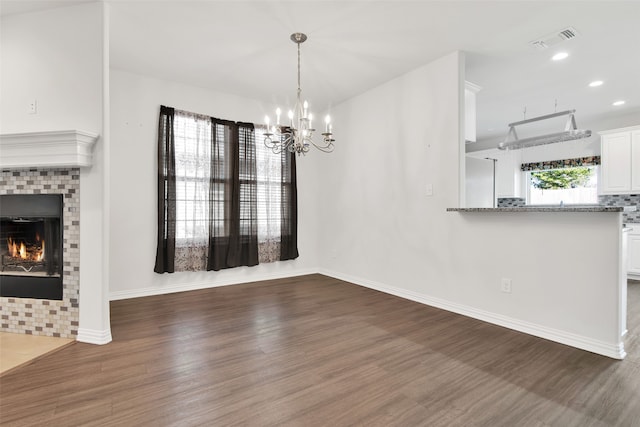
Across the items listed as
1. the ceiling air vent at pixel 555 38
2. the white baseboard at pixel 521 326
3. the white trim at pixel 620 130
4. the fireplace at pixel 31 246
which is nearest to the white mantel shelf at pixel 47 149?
the fireplace at pixel 31 246

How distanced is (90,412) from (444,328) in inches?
100

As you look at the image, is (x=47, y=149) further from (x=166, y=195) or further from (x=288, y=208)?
(x=288, y=208)

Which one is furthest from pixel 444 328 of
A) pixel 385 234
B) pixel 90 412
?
pixel 90 412

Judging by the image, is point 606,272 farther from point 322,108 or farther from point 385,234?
point 322,108

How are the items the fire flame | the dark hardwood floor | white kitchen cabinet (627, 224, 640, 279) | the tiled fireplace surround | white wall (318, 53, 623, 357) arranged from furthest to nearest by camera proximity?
white kitchen cabinet (627, 224, 640, 279)
the fire flame
the tiled fireplace surround
white wall (318, 53, 623, 357)
the dark hardwood floor

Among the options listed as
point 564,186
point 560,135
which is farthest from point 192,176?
point 564,186

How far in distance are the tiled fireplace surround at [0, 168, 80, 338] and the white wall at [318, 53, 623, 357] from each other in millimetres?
3162

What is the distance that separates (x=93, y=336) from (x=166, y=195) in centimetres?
181

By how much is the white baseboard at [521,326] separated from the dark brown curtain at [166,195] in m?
2.67

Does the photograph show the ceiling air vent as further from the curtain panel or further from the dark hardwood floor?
the curtain panel

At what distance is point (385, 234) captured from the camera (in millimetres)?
3979

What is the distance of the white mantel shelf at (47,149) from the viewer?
2.29 meters

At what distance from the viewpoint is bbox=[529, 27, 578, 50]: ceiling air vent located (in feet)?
8.95

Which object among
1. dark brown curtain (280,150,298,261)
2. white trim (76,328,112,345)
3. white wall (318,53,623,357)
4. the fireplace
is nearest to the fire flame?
the fireplace
